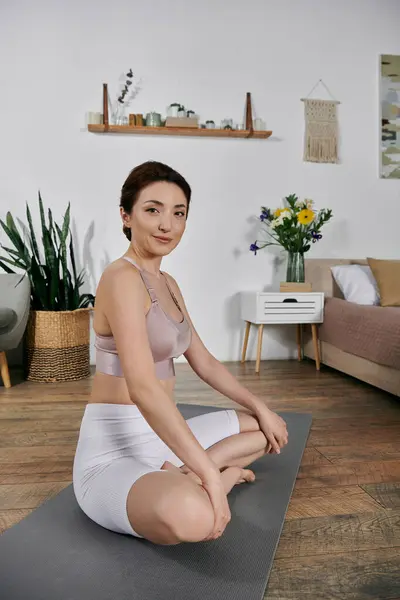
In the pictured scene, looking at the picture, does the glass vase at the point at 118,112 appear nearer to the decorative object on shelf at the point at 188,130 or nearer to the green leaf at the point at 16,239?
the decorative object on shelf at the point at 188,130

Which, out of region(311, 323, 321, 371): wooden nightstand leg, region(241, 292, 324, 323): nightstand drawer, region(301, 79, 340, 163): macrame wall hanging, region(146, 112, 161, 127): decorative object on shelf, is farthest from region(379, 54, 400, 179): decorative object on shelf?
region(146, 112, 161, 127): decorative object on shelf

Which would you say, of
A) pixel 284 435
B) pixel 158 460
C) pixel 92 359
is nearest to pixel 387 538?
pixel 284 435

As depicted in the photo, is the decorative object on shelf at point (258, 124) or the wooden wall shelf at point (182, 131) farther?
the decorative object on shelf at point (258, 124)

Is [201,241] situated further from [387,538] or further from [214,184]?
[387,538]

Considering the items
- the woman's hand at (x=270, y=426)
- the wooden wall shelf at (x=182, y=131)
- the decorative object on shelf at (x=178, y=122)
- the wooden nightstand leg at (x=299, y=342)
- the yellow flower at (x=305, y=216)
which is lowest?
the wooden nightstand leg at (x=299, y=342)

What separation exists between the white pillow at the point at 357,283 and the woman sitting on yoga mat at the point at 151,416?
238 cm

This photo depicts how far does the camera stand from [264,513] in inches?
63.7

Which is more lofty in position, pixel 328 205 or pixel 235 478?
pixel 328 205

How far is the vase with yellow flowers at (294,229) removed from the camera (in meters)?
4.14

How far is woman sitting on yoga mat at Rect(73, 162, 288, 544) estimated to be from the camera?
1225 mm

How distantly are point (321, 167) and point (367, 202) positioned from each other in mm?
472

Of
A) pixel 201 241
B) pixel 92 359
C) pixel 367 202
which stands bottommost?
pixel 92 359

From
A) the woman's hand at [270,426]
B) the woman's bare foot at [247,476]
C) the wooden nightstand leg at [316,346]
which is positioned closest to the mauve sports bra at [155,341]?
the woman's hand at [270,426]

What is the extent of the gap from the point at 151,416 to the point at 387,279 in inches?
117
